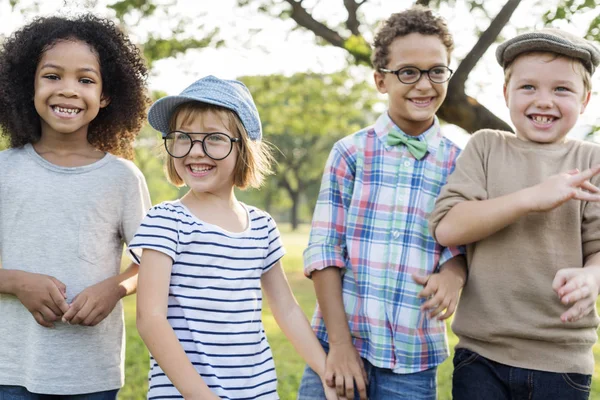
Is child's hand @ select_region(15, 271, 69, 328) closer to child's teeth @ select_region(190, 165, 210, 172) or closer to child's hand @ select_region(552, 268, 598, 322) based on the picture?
child's teeth @ select_region(190, 165, 210, 172)

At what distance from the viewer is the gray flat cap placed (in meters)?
2.36

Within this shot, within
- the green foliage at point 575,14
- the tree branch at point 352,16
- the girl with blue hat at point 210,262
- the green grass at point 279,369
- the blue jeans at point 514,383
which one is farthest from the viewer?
the tree branch at point 352,16

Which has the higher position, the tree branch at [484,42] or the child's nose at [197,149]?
the tree branch at [484,42]

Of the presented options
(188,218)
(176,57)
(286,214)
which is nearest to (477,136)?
(188,218)

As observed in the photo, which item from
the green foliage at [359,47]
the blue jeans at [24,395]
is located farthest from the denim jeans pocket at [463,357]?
the green foliage at [359,47]

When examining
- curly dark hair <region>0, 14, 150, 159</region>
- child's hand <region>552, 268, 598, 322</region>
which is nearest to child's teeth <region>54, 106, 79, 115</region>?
curly dark hair <region>0, 14, 150, 159</region>

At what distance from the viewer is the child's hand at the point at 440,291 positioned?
2.43 m

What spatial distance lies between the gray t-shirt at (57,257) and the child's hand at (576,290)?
1480 millimetres

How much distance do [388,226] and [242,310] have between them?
2.09ft

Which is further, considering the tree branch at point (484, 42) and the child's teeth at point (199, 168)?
the tree branch at point (484, 42)

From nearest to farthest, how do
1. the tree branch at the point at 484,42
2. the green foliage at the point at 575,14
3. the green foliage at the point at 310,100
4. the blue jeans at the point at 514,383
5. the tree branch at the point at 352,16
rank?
1. the blue jeans at the point at 514,383
2. the green foliage at the point at 575,14
3. the tree branch at the point at 484,42
4. the tree branch at the point at 352,16
5. the green foliage at the point at 310,100

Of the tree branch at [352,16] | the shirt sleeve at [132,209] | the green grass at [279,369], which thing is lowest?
the green grass at [279,369]

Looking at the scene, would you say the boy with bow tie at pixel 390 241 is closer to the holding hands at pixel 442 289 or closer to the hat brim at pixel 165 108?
the holding hands at pixel 442 289

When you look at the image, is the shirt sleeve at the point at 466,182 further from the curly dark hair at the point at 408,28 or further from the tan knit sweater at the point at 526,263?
the curly dark hair at the point at 408,28
